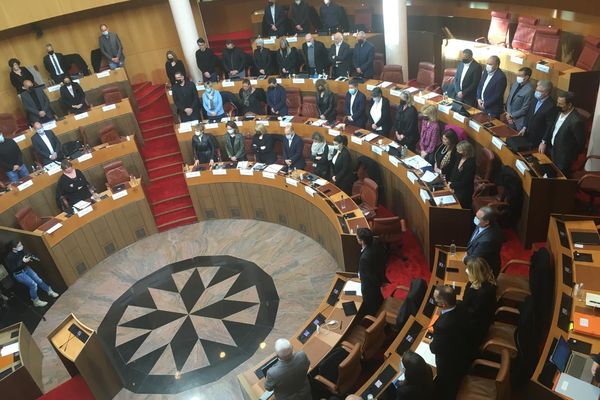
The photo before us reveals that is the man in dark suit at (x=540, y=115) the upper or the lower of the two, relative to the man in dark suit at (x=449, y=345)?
upper

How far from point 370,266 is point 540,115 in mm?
3737

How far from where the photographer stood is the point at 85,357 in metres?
6.94

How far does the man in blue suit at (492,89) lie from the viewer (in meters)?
8.66

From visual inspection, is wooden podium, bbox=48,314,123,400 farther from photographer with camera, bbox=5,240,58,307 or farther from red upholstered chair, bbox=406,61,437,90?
red upholstered chair, bbox=406,61,437,90

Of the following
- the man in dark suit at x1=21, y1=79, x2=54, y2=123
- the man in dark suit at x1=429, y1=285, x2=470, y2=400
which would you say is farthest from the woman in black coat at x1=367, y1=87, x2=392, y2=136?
the man in dark suit at x1=21, y1=79, x2=54, y2=123

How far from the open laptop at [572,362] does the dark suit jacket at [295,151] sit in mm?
6162

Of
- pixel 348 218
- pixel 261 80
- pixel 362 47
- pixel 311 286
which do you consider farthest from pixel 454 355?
pixel 261 80

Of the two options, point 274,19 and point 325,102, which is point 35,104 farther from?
point 325,102

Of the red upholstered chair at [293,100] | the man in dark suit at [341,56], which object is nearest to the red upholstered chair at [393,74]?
the man in dark suit at [341,56]

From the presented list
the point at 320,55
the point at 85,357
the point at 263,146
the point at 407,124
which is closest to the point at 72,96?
the point at 263,146

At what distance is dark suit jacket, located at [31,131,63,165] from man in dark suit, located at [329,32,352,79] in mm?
6358

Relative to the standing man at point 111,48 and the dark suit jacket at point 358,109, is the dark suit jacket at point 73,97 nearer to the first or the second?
the standing man at point 111,48

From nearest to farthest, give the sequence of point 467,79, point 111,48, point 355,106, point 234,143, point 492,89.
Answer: point 492,89
point 467,79
point 355,106
point 234,143
point 111,48

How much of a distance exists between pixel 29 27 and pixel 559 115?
1257 centimetres
